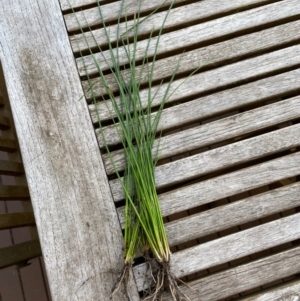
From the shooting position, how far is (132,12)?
115 centimetres

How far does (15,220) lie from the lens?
1256 millimetres

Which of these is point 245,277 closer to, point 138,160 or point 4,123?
point 138,160

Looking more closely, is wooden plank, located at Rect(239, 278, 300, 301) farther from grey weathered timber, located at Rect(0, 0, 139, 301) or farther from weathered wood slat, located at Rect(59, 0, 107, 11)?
weathered wood slat, located at Rect(59, 0, 107, 11)

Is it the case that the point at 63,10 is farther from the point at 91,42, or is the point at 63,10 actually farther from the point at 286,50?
the point at 286,50

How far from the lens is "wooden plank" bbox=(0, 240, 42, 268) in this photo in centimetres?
118

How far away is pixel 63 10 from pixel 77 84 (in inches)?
8.4

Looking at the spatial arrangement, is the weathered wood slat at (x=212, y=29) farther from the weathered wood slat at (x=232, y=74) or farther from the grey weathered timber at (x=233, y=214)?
the grey weathered timber at (x=233, y=214)

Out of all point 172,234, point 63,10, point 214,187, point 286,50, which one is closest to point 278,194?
point 214,187

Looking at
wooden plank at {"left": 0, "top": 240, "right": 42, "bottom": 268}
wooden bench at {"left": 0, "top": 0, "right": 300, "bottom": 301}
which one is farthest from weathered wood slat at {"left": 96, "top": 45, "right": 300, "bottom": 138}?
wooden plank at {"left": 0, "top": 240, "right": 42, "bottom": 268}

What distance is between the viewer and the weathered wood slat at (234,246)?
98 centimetres

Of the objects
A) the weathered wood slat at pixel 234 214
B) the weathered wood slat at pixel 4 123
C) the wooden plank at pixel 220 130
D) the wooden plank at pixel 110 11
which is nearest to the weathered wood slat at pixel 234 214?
the weathered wood slat at pixel 234 214

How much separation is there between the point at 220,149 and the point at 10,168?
0.66m

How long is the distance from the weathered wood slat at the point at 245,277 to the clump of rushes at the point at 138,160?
5 cm

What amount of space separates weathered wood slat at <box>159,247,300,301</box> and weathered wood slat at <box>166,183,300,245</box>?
0.31ft
